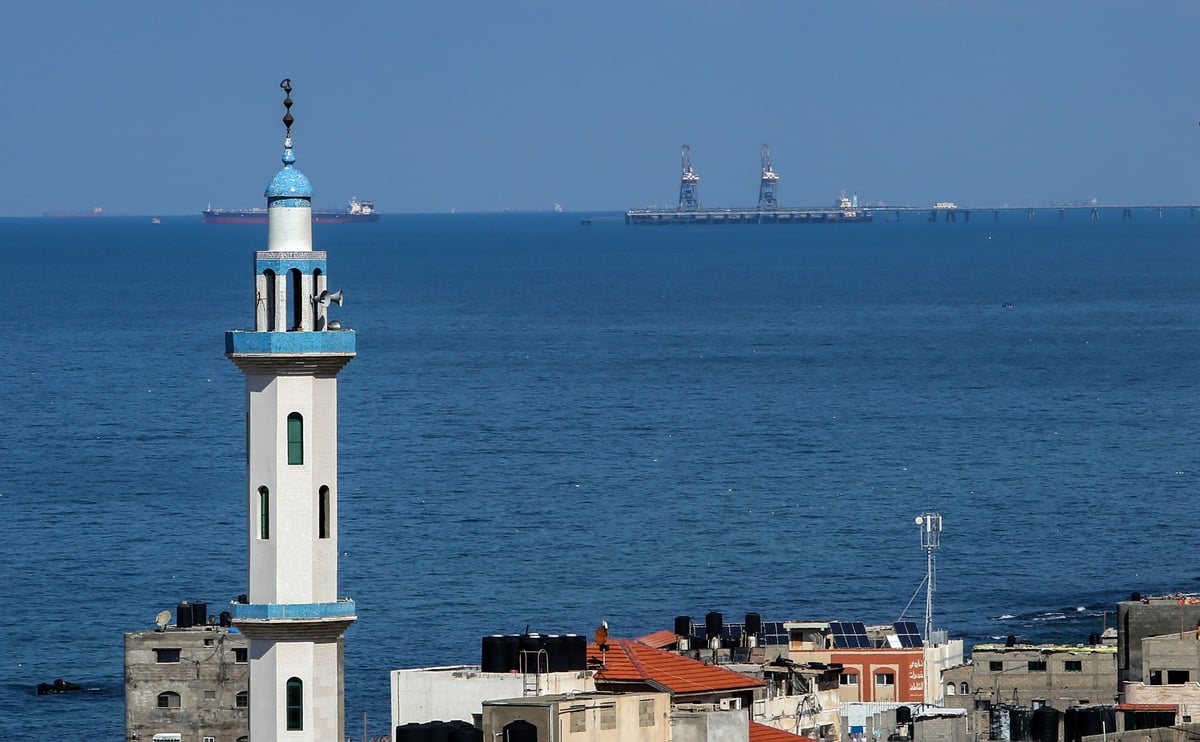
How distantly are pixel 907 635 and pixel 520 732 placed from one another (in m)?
41.0

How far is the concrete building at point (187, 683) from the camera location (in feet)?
236

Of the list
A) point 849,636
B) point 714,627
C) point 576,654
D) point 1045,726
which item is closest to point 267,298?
point 576,654

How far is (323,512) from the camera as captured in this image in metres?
33.8

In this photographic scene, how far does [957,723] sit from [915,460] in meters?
108

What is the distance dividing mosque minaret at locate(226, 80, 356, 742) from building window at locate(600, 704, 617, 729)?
473 centimetres

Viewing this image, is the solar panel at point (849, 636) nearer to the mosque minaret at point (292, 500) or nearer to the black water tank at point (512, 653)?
the black water tank at point (512, 653)

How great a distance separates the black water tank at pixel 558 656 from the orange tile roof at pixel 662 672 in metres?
0.42

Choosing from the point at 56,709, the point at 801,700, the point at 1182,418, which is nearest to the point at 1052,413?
the point at 1182,418

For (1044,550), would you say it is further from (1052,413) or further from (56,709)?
(1052,413)

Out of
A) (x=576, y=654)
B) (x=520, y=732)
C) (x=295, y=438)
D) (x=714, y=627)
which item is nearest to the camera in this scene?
(x=295, y=438)

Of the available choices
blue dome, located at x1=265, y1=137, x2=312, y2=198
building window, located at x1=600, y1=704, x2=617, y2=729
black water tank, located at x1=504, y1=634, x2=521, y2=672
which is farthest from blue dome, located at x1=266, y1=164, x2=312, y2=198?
black water tank, located at x1=504, y1=634, x2=521, y2=672

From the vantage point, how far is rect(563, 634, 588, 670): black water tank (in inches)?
1737

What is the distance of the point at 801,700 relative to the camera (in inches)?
2191

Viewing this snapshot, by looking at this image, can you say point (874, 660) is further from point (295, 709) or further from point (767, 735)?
point (295, 709)
